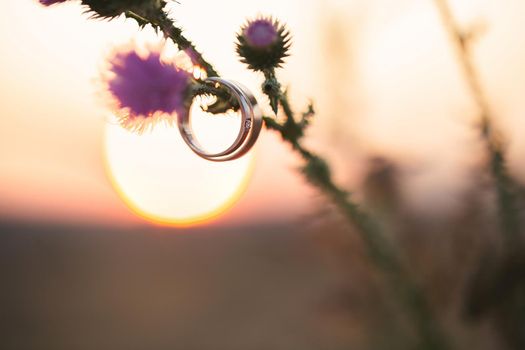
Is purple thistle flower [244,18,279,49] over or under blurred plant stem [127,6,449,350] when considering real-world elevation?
over

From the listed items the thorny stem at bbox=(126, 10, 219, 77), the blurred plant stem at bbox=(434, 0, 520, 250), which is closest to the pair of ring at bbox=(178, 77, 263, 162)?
the thorny stem at bbox=(126, 10, 219, 77)

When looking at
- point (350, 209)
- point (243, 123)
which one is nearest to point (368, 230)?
point (350, 209)

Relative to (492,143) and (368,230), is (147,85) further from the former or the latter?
(492,143)

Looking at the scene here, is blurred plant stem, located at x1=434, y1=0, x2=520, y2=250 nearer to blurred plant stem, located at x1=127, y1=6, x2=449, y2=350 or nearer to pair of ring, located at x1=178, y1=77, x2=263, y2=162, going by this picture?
blurred plant stem, located at x1=127, y1=6, x2=449, y2=350

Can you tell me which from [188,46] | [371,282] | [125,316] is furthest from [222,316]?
[188,46]

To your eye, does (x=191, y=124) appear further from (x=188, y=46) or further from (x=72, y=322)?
(x=72, y=322)
